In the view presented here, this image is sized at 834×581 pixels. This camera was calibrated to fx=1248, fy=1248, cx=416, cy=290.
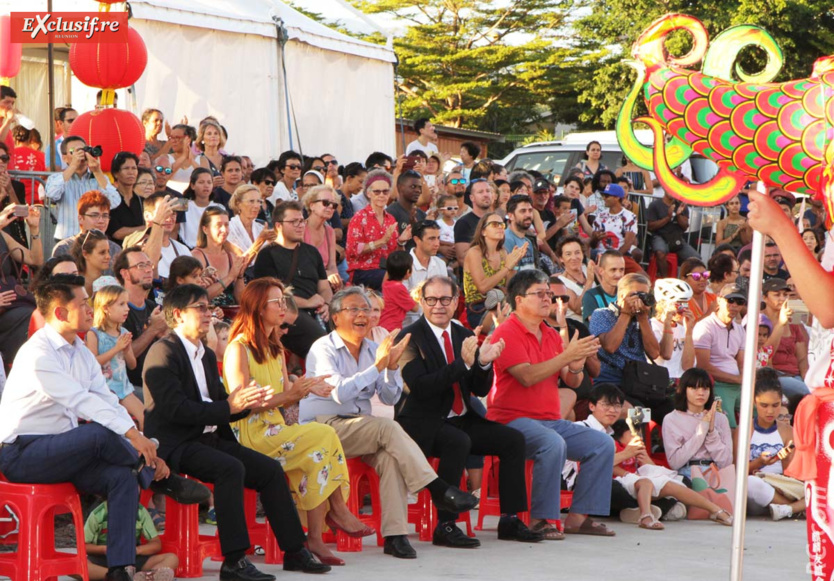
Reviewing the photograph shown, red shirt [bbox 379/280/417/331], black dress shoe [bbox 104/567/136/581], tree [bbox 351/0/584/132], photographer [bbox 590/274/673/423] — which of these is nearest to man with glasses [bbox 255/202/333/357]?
red shirt [bbox 379/280/417/331]

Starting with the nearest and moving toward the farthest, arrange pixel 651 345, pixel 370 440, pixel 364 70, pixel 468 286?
pixel 370 440, pixel 651 345, pixel 468 286, pixel 364 70

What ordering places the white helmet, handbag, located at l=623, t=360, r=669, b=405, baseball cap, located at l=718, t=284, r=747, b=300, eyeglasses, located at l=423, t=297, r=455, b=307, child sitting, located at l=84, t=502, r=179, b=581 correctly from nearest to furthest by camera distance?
child sitting, located at l=84, t=502, r=179, b=581
eyeglasses, located at l=423, t=297, r=455, b=307
handbag, located at l=623, t=360, r=669, b=405
the white helmet
baseball cap, located at l=718, t=284, r=747, b=300

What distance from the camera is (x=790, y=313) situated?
9930 millimetres

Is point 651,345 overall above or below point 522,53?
below

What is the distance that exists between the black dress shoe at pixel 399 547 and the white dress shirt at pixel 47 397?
1.75m

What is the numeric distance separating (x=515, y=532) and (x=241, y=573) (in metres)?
1.91

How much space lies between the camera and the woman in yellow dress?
6293 mm

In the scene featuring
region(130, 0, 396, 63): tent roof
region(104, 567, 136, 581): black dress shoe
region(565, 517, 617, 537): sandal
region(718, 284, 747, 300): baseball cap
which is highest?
region(130, 0, 396, 63): tent roof

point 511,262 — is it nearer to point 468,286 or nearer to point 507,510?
point 468,286

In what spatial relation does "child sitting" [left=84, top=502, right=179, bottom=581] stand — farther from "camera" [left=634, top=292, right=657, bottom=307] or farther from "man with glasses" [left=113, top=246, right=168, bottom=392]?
"camera" [left=634, top=292, right=657, bottom=307]

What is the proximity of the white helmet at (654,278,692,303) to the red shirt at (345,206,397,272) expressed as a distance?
223 centimetres

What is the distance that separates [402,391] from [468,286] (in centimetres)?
288

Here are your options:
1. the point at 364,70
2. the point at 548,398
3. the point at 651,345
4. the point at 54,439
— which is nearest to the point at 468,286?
the point at 651,345

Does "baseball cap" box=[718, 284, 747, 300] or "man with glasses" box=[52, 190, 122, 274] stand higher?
A: "man with glasses" box=[52, 190, 122, 274]
